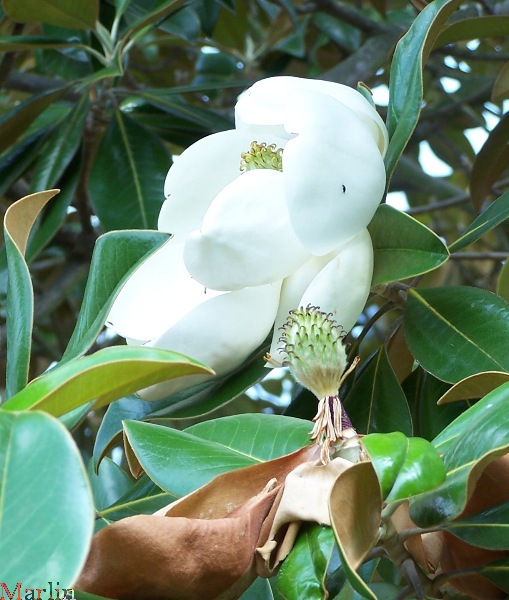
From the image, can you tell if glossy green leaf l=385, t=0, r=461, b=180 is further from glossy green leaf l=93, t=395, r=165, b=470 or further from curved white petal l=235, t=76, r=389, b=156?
glossy green leaf l=93, t=395, r=165, b=470

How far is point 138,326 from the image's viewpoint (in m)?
0.77

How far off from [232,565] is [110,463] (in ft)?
1.45

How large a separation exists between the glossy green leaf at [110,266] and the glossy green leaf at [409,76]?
234 mm

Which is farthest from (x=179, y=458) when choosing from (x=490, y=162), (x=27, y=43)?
(x=27, y=43)

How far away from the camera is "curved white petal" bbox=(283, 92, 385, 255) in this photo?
27.0 inches

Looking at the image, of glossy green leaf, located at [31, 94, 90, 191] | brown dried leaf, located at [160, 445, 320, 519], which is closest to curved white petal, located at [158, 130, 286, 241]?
brown dried leaf, located at [160, 445, 320, 519]

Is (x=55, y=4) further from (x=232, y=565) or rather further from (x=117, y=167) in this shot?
(x=232, y=565)

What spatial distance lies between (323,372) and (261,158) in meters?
0.26

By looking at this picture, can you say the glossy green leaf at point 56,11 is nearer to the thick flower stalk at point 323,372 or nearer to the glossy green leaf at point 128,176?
the glossy green leaf at point 128,176

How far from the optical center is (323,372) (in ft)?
1.90

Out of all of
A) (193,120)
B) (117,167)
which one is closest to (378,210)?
(117,167)

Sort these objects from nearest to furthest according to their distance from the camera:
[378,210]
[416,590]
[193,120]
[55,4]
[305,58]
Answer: [416,590], [378,210], [55,4], [193,120], [305,58]

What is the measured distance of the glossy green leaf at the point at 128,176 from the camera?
4.05 ft

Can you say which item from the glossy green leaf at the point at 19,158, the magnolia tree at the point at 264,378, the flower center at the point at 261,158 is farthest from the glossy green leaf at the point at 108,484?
the glossy green leaf at the point at 19,158
